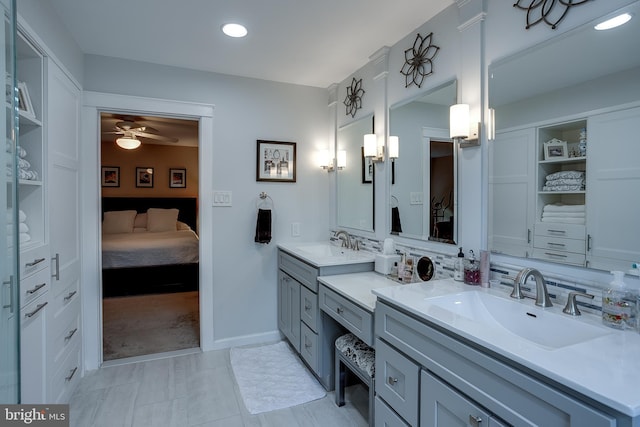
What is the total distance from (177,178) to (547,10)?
650cm

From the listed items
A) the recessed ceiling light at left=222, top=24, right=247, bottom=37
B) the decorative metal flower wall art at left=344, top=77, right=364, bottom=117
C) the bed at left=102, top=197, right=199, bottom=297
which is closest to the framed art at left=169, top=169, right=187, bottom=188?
the bed at left=102, top=197, right=199, bottom=297

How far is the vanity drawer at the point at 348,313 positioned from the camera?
66.0 inches

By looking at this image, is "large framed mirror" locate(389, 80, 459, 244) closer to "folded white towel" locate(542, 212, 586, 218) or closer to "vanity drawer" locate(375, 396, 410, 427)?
"folded white towel" locate(542, 212, 586, 218)

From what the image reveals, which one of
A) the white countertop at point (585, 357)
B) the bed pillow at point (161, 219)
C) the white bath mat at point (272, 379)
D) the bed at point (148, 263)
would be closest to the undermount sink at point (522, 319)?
the white countertop at point (585, 357)

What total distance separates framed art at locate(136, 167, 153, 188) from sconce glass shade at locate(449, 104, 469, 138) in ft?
20.2

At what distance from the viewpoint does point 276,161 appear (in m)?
3.08

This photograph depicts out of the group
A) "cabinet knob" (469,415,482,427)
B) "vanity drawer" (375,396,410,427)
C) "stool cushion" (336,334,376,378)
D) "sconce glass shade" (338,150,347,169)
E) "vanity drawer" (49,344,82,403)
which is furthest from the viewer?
"sconce glass shade" (338,150,347,169)

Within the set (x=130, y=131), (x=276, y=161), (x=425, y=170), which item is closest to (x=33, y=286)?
(x=276, y=161)

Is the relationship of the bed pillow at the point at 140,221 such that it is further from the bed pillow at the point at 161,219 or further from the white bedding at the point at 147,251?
the white bedding at the point at 147,251

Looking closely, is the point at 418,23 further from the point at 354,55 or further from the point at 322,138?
the point at 322,138

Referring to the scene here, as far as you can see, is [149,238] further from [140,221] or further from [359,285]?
[359,285]

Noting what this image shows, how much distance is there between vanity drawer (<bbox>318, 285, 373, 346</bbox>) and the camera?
168cm

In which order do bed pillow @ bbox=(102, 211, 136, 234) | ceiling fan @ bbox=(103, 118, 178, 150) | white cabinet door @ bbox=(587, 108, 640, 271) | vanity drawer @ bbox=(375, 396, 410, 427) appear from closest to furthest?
white cabinet door @ bbox=(587, 108, 640, 271) → vanity drawer @ bbox=(375, 396, 410, 427) → ceiling fan @ bbox=(103, 118, 178, 150) → bed pillow @ bbox=(102, 211, 136, 234)

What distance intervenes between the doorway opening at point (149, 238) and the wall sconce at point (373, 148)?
169 cm
